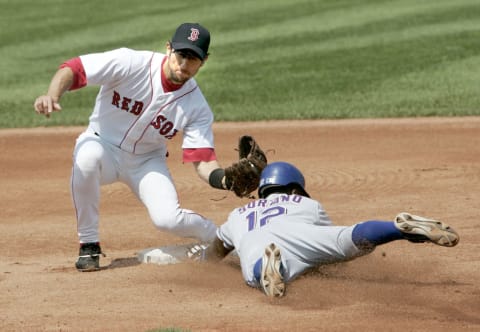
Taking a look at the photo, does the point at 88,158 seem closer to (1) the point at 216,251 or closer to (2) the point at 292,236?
(1) the point at 216,251

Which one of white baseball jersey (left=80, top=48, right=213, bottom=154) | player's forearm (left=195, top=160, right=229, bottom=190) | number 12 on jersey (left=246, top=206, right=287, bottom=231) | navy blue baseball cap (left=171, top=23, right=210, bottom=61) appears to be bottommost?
number 12 on jersey (left=246, top=206, right=287, bottom=231)

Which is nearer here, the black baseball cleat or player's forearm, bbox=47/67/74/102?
player's forearm, bbox=47/67/74/102

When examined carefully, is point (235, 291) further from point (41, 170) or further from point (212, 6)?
point (212, 6)

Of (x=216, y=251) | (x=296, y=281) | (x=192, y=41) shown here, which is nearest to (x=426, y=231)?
(x=296, y=281)

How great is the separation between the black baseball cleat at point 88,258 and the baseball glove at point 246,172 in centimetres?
104

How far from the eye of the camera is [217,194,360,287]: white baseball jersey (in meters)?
6.28

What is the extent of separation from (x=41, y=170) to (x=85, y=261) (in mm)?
4370

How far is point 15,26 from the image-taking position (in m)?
22.5

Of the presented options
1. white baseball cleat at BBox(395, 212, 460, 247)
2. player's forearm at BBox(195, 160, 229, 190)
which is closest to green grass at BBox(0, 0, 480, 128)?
player's forearm at BBox(195, 160, 229, 190)

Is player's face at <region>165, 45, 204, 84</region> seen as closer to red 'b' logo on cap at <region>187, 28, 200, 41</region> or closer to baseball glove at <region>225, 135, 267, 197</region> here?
red 'b' logo on cap at <region>187, 28, 200, 41</region>

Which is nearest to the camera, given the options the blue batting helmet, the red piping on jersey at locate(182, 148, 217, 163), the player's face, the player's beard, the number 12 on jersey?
the number 12 on jersey

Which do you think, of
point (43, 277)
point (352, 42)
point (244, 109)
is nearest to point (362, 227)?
point (43, 277)

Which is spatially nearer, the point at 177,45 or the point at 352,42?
the point at 177,45

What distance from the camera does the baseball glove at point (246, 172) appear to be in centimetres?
702
